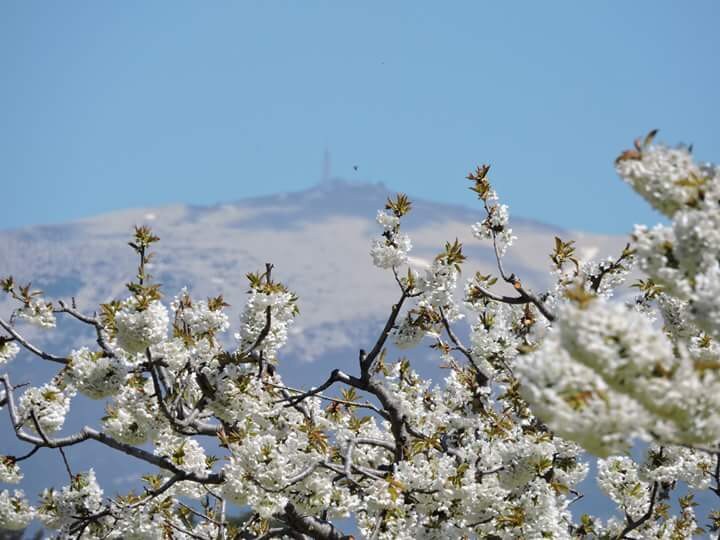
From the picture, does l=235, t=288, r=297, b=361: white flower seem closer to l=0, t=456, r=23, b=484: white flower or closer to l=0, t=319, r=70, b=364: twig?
l=0, t=319, r=70, b=364: twig

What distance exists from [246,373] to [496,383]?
3.26 m

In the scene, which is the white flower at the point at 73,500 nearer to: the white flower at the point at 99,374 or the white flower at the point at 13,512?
the white flower at the point at 13,512

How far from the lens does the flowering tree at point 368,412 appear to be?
8.38 metres

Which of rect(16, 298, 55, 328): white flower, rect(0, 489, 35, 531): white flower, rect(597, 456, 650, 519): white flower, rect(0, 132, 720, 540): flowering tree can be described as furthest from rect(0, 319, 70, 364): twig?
rect(597, 456, 650, 519): white flower

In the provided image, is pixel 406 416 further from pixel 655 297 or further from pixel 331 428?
pixel 655 297

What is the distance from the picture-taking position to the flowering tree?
838 centimetres

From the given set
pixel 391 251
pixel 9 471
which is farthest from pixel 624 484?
pixel 9 471

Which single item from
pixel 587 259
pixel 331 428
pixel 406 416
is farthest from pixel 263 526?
pixel 587 259

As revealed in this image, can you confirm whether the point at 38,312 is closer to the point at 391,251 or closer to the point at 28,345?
the point at 28,345

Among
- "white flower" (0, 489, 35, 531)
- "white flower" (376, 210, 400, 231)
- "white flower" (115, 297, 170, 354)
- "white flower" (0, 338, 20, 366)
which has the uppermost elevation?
"white flower" (376, 210, 400, 231)

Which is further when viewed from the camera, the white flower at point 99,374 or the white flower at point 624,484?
the white flower at point 624,484

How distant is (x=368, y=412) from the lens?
39.4 feet

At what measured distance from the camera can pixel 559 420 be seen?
4.46 metres

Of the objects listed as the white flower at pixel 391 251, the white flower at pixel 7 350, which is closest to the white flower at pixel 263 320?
the white flower at pixel 391 251
